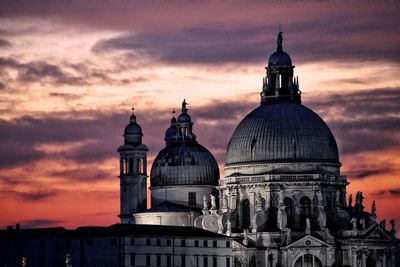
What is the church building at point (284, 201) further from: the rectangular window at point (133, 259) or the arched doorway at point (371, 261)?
the rectangular window at point (133, 259)

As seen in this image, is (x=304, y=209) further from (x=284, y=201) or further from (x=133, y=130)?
(x=133, y=130)

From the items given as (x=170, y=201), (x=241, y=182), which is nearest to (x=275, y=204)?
(x=241, y=182)

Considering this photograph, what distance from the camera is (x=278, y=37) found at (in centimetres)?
17675

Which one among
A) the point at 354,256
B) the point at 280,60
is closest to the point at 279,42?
the point at 280,60

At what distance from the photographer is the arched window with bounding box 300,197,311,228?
6614 inches

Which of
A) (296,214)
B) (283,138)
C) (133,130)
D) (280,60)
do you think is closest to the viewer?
(296,214)

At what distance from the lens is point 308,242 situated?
164 meters

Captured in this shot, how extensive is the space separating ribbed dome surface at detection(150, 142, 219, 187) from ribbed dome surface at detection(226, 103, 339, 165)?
7.45 metres

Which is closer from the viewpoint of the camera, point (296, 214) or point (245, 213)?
point (296, 214)

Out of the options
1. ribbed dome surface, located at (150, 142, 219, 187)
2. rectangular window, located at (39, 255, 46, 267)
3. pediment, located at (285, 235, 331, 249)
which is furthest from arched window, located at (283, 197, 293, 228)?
rectangular window, located at (39, 255, 46, 267)

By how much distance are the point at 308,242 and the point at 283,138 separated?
1089cm

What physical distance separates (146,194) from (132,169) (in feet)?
10.3

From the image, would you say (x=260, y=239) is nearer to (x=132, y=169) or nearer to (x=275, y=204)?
(x=275, y=204)

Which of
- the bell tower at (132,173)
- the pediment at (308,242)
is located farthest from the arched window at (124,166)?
the pediment at (308,242)
